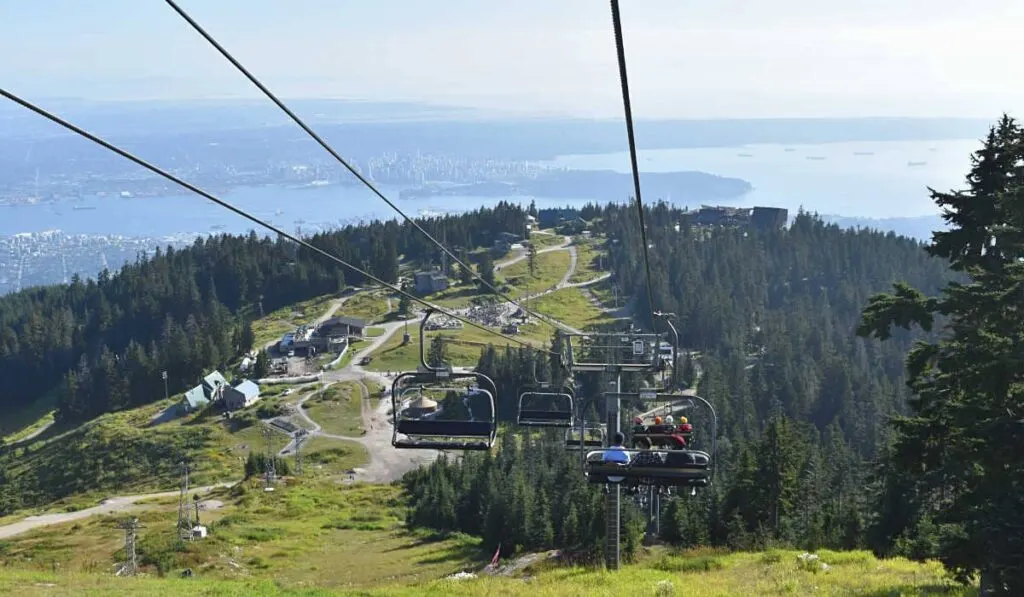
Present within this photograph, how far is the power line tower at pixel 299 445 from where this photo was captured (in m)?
70.5

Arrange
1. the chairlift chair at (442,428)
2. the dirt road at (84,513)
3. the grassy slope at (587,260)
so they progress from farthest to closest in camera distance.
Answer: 1. the grassy slope at (587,260)
2. the dirt road at (84,513)
3. the chairlift chair at (442,428)

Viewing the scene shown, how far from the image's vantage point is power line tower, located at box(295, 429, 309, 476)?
70.5 meters

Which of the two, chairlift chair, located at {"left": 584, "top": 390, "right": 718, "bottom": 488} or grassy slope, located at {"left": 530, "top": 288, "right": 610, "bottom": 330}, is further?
grassy slope, located at {"left": 530, "top": 288, "right": 610, "bottom": 330}

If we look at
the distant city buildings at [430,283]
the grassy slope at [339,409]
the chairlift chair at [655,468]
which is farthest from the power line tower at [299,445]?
the distant city buildings at [430,283]

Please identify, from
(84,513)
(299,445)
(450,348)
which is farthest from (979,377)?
(450,348)

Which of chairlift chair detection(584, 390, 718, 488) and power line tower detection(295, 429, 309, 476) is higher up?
chairlift chair detection(584, 390, 718, 488)

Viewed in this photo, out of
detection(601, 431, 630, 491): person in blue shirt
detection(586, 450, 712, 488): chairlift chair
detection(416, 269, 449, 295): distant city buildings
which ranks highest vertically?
detection(601, 431, 630, 491): person in blue shirt

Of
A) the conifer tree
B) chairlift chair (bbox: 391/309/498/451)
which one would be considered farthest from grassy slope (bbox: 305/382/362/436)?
the conifer tree

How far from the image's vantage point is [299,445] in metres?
77.6

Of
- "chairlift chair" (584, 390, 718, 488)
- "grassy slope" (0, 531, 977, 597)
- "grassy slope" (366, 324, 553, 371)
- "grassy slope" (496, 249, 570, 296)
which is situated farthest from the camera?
"grassy slope" (496, 249, 570, 296)

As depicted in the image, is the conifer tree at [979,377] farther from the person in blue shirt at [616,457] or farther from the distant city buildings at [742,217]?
the distant city buildings at [742,217]

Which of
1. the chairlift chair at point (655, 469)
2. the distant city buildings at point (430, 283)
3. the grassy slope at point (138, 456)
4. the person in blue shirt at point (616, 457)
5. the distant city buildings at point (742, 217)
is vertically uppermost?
the distant city buildings at point (742, 217)

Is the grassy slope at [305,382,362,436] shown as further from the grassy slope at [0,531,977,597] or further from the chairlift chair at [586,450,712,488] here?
the chairlift chair at [586,450,712,488]

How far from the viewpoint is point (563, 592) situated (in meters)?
18.4
